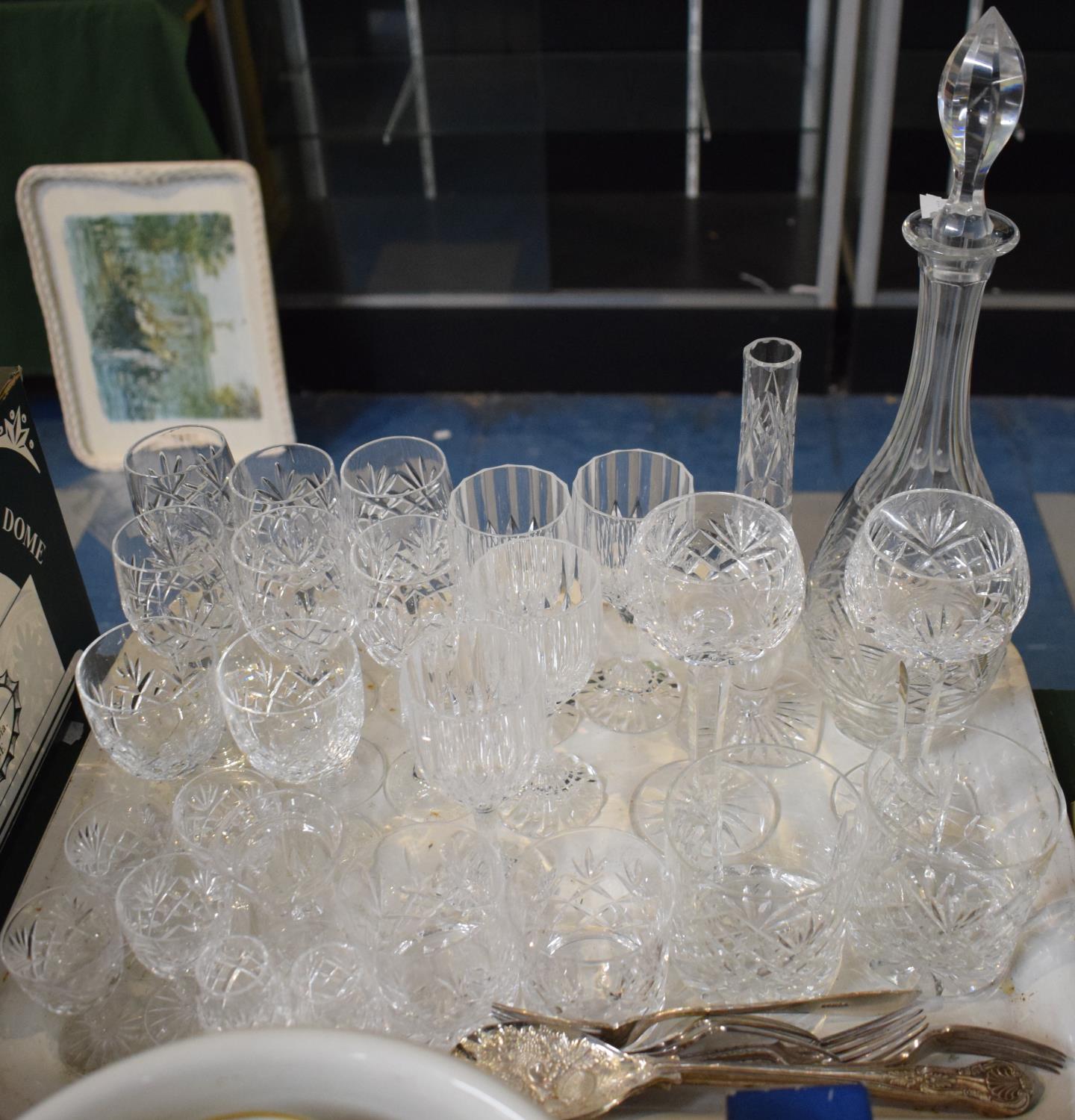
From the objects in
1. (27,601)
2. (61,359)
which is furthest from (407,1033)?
(61,359)

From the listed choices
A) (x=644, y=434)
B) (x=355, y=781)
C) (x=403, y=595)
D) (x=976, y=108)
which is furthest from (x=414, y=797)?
(x=644, y=434)

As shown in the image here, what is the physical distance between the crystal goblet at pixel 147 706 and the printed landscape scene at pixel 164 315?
4.45 feet

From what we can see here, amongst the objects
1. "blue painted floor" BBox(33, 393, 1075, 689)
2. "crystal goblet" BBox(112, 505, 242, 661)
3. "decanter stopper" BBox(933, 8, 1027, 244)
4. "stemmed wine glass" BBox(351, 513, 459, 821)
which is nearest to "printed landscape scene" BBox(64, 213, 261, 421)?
"blue painted floor" BBox(33, 393, 1075, 689)

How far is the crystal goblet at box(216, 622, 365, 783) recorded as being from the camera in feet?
2.83

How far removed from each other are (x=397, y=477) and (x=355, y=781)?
11.1 inches

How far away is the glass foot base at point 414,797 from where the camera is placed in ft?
3.01

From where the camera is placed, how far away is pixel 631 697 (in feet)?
3.39

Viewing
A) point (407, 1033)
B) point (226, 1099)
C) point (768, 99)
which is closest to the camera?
point (226, 1099)

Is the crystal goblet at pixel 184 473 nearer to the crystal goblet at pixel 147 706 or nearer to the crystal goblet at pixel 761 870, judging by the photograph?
the crystal goblet at pixel 147 706

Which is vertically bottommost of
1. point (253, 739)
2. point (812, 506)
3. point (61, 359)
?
point (61, 359)

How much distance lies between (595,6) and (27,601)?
1.82m

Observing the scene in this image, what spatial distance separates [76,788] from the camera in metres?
0.95

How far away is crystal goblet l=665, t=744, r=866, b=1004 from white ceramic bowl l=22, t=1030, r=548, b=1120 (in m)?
0.24

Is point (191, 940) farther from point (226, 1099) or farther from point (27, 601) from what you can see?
point (27, 601)
